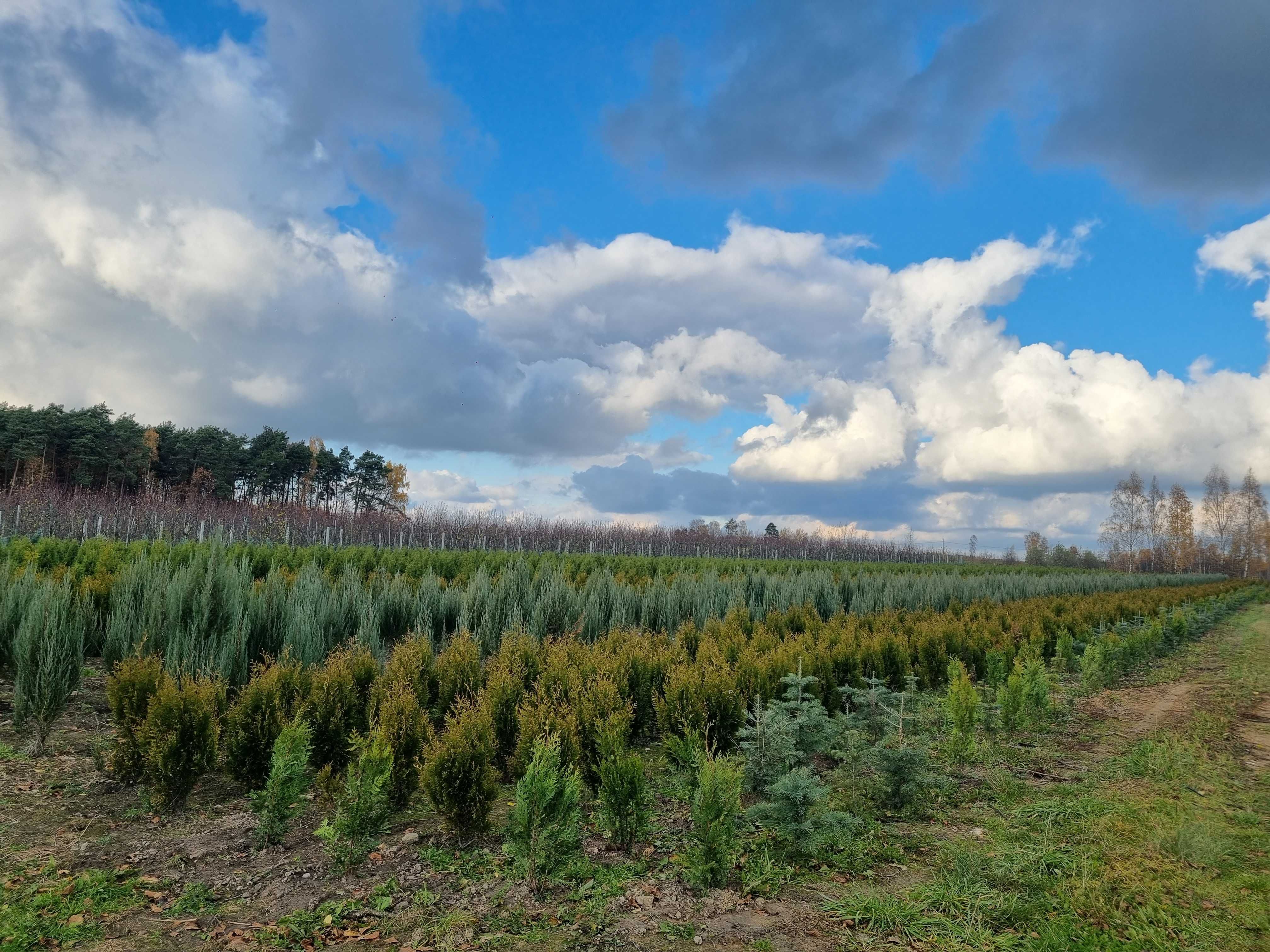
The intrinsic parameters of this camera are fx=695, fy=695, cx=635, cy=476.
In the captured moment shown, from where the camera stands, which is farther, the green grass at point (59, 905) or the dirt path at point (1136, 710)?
the dirt path at point (1136, 710)

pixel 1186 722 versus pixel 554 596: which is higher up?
pixel 554 596

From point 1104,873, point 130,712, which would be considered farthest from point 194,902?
point 1104,873

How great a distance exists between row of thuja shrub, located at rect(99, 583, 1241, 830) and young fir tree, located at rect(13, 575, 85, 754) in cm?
76

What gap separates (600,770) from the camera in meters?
4.19

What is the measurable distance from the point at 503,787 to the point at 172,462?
6208 centimetres

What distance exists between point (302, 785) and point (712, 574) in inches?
358

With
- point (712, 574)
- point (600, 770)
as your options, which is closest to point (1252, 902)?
point (600, 770)

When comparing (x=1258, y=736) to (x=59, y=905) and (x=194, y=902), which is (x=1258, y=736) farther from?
(x=59, y=905)

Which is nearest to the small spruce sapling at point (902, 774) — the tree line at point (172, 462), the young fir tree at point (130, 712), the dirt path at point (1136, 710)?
the dirt path at point (1136, 710)

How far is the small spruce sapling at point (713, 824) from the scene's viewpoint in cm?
368

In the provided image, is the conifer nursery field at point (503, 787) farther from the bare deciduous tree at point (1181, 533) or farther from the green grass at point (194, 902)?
the bare deciduous tree at point (1181, 533)

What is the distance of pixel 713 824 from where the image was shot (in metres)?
3.68

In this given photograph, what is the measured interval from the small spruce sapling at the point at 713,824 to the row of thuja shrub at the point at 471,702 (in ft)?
2.88

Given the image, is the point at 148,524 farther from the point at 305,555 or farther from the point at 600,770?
the point at 600,770
